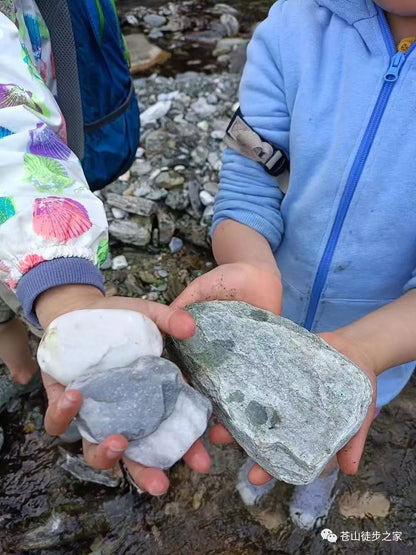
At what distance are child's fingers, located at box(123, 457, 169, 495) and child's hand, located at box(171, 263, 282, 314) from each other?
20.0 inches

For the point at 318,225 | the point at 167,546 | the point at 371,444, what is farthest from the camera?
the point at 371,444

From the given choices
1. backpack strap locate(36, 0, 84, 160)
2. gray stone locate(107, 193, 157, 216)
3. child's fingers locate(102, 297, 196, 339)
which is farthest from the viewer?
gray stone locate(107, 193, 157, 216)

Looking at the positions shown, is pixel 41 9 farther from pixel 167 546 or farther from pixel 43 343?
pixel 167 546

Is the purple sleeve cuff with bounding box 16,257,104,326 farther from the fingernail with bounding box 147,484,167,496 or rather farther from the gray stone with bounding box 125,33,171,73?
the gray stone with bounding box 125,33,171,73

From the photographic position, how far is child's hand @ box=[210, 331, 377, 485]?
5.05ft

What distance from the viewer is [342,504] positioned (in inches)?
102

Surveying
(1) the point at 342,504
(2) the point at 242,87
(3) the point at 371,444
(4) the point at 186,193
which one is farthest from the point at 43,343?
(4) the point at 186,193

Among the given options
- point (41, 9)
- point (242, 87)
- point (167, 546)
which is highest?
point (41, 9)

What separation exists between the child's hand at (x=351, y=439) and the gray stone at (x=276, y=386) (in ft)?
0.12

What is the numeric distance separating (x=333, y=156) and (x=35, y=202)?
98 centimetres

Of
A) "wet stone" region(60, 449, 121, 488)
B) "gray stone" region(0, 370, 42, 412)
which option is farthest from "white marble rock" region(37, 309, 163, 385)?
"gray stone" region(0, 370, 42, 412)

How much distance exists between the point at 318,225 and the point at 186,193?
1866 millimetres

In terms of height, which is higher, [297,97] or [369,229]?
[297,97]

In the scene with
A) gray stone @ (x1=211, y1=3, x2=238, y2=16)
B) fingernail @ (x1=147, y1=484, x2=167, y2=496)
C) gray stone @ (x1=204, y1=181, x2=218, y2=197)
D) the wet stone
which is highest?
fingernail @ (x1=147, y1=484, x2=167, y2=496)
